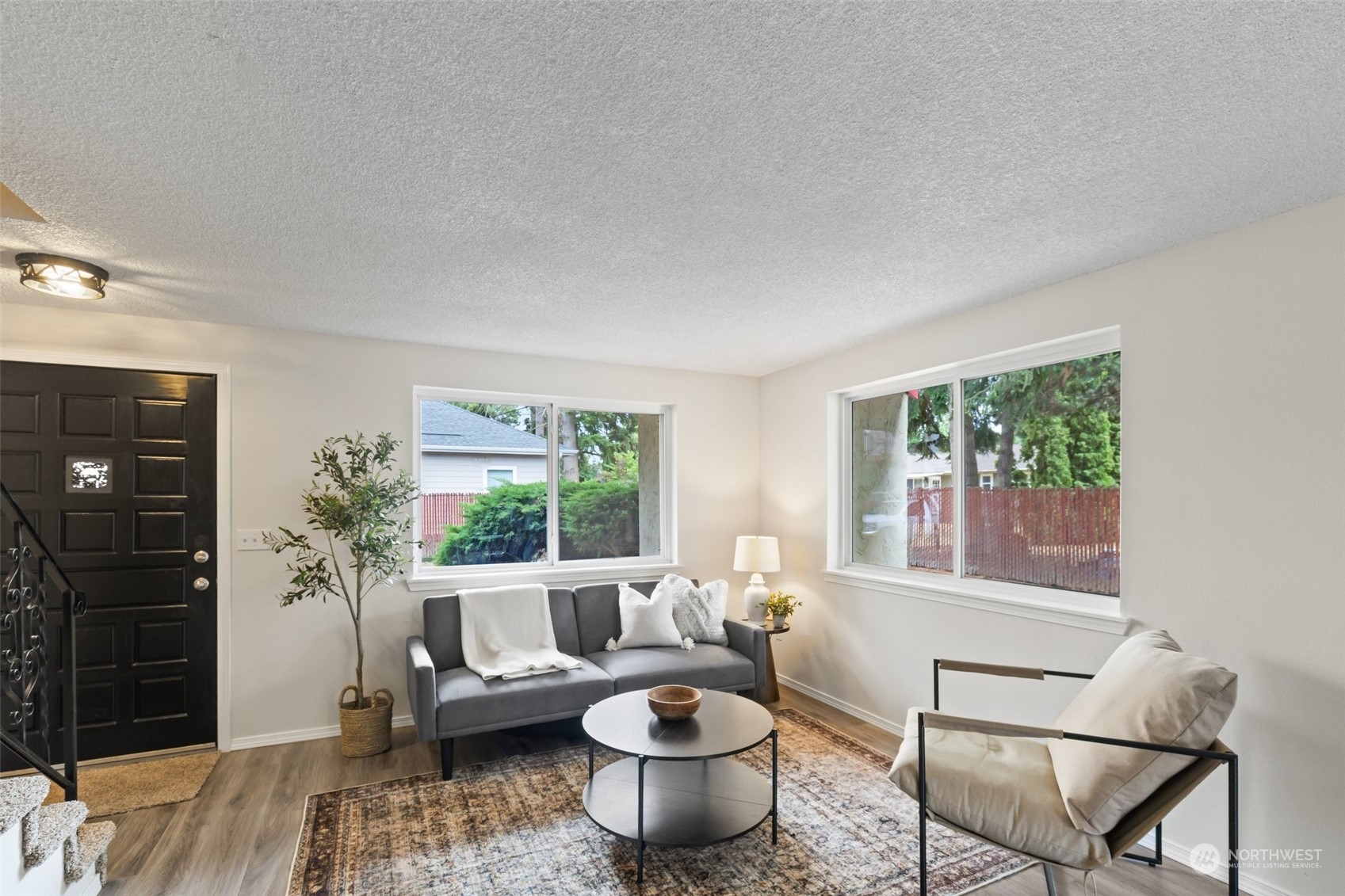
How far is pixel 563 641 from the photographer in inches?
163

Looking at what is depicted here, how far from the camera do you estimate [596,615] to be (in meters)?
4.29

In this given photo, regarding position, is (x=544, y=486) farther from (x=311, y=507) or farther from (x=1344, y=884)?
(x=1344, y=884)

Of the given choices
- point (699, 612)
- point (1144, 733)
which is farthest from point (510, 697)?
point (1144, 733)

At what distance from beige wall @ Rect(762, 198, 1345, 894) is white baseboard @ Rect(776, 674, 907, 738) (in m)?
0.73

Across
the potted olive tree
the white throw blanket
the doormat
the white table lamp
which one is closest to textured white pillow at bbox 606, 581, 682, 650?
the white throw blanket

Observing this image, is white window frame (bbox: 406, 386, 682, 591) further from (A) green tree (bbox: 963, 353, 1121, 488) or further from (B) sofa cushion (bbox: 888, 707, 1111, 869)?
(B) sofa cushion (bbox: 888, 707, 1111, 869)

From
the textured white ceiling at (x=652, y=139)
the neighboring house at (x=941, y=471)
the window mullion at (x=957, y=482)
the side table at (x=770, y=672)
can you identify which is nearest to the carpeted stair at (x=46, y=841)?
the textured white ceiling at (x=652, y=139)

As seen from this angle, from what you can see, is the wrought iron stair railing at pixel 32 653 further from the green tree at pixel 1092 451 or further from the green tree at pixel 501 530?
the green tree at pixel 1092 451

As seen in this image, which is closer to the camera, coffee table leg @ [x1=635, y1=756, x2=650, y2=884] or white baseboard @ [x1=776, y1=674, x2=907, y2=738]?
coffee table leg @ [x1=635, y1=756, x2=650, y2=884]

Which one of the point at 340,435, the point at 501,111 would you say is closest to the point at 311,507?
the point at 340,435

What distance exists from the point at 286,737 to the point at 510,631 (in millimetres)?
1350

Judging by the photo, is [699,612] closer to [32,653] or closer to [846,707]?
[846,707]

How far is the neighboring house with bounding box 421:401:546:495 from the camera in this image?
4355mm

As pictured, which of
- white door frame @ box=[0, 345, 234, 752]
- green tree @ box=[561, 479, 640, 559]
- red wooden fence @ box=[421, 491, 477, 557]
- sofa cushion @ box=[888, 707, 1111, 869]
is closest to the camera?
sofa cushion @ box=[888, 707, 1111, 869]
